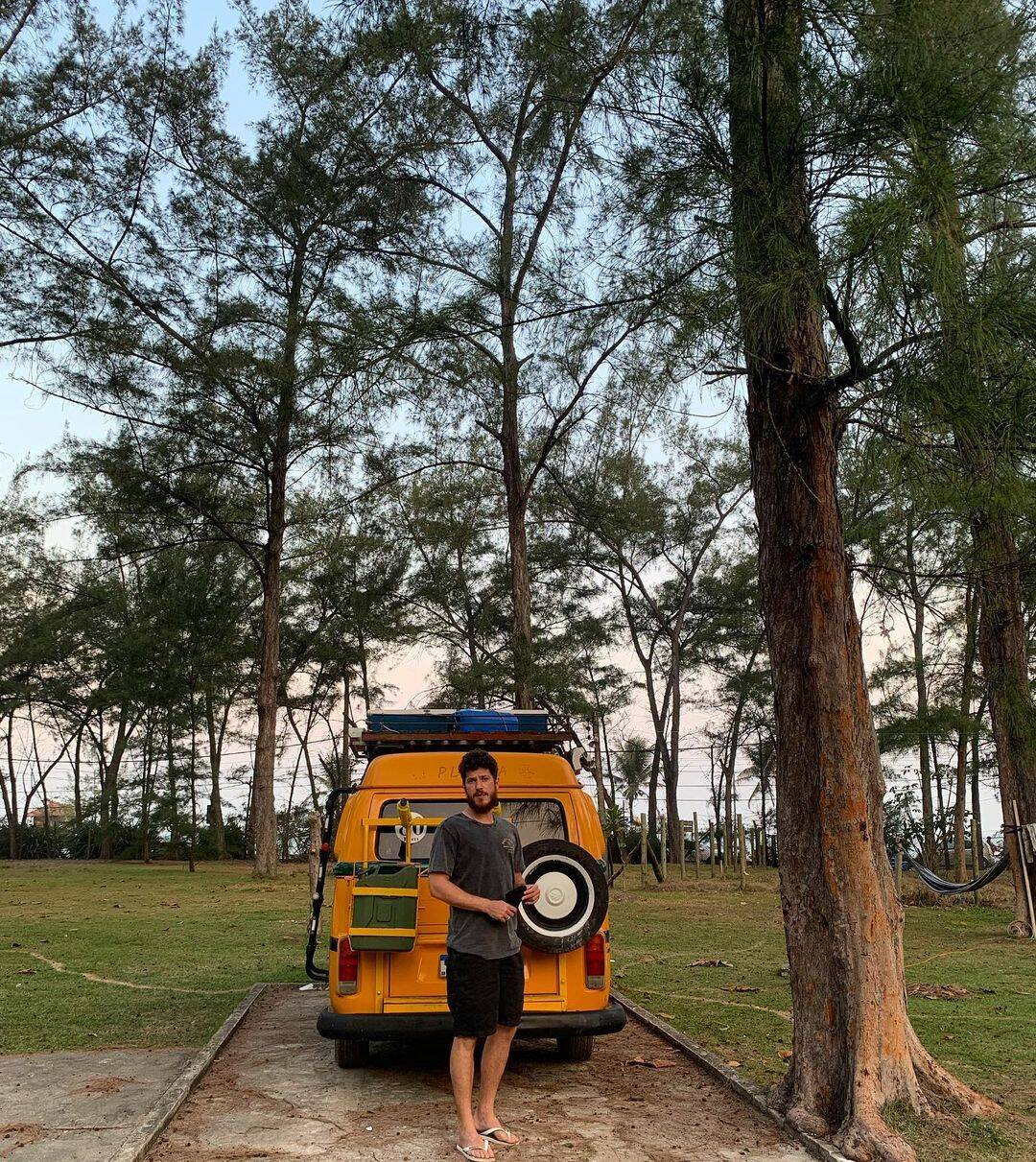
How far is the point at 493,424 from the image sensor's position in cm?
1884

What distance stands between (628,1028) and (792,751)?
3.03m

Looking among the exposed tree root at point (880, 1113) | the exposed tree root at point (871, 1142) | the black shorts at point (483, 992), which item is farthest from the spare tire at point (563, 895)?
the exposed tree root at point (871, 1142)

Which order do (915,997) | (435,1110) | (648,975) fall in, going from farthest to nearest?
(648,975) → (915,997) → (435,1110)

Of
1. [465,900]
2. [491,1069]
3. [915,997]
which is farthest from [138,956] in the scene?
[465,900]

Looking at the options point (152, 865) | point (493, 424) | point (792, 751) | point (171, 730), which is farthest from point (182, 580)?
point (792, 751)

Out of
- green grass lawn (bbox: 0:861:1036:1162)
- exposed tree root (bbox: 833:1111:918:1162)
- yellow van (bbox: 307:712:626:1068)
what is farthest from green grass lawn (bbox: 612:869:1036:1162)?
yellow van (bbox: 307:712:626:1068)

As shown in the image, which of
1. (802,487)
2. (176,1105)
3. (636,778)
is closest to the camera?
(176,1105)

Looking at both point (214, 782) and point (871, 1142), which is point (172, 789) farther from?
point (871, 1142)

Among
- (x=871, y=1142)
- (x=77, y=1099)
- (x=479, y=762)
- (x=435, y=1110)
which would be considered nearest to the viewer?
(x=871, y=1142)

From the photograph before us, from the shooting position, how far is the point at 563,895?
596 centimetres

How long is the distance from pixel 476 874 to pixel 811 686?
1.91 metres

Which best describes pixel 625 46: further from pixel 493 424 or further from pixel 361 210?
pixel 493 424

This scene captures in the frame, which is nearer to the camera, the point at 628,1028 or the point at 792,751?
the point at 792,751

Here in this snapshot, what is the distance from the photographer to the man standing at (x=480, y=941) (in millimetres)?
4863
